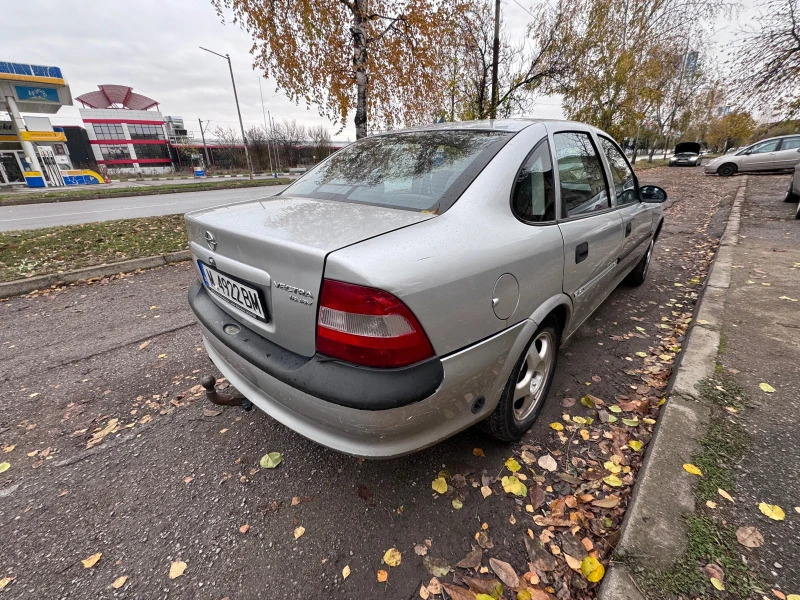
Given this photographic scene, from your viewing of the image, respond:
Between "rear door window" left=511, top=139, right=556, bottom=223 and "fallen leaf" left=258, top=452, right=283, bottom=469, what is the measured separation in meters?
1.77

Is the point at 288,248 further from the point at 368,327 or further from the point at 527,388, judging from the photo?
the point at 527,388

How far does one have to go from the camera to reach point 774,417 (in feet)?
6.81

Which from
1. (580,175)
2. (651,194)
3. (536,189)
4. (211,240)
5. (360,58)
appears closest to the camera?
(211,240)

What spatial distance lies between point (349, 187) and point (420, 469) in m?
1.57

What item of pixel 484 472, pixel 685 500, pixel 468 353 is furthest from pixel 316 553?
pixel 685 500

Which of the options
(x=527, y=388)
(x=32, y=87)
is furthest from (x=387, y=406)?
(x=32, y=87)

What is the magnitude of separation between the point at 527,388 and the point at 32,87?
3427cm

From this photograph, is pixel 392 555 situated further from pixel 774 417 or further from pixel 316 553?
pixel 774 417

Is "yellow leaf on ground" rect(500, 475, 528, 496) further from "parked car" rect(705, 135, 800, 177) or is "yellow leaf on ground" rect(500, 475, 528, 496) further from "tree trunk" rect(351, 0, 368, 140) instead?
"parked car" rect(705, 135, 800, 177)

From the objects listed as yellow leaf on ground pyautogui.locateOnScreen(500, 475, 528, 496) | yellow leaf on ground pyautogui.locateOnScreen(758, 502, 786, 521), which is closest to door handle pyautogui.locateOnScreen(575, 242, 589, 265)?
yellow leaf on ground pyautogui.locateOnScreen(500, 475, 528, 496)

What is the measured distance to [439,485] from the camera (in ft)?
6.08

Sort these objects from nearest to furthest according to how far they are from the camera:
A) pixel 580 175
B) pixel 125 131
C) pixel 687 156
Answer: pixel 580 175 < pixel 687 156 < pixel 125 131

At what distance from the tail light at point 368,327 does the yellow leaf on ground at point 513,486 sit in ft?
3.14

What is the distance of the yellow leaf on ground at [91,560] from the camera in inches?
60.2
